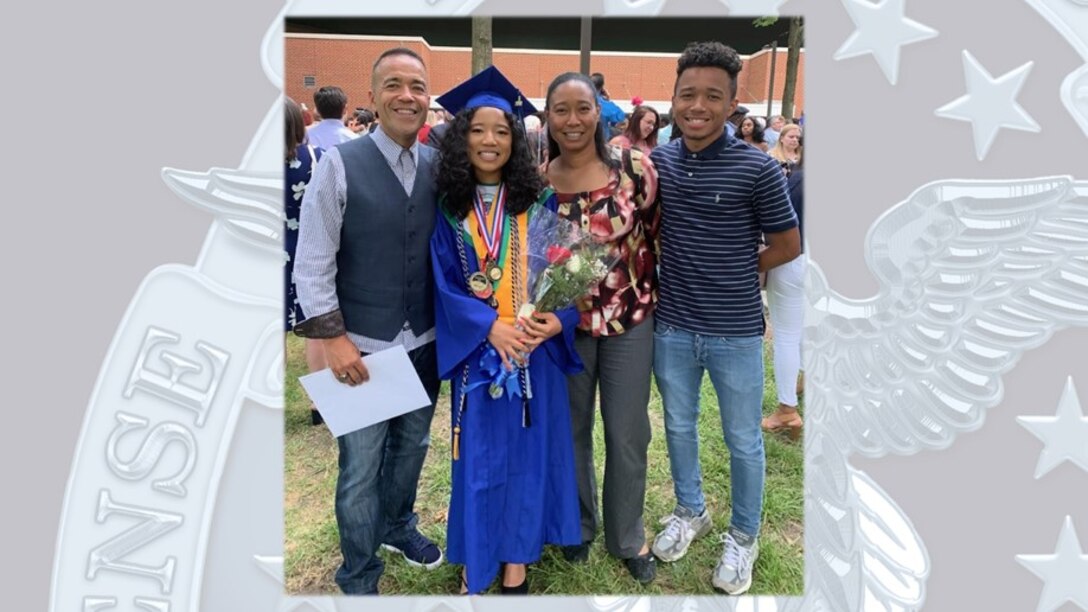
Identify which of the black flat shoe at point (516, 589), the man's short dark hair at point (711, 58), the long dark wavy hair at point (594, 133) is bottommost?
the black flat shoe at point (516, 589)

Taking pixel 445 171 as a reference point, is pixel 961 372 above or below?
below

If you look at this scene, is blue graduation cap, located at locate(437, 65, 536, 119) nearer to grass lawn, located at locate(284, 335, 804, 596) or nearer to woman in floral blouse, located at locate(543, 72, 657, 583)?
woman in floral blouse, located at locate(543, 72, 657, 583)

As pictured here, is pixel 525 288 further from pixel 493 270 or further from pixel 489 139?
pixel 489 139

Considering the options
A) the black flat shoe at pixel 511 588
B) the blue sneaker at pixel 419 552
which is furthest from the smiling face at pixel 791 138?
the blue sneaker at pixel 419 552

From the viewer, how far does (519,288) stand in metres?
2.30

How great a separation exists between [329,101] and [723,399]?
307cm

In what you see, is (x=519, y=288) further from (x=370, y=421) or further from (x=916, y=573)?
(x=916, y=573)

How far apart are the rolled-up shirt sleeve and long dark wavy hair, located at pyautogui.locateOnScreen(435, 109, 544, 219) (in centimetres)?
35

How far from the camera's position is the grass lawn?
107 inches

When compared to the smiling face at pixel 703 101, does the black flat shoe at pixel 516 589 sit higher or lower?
lower

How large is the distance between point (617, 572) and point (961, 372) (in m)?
1.57

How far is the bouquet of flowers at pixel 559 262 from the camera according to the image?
2.21 meters

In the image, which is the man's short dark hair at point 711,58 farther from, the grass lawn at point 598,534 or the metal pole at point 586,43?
the grass lawn at point 598,534

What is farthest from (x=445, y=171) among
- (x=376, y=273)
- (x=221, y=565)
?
(x=221, y=565)
